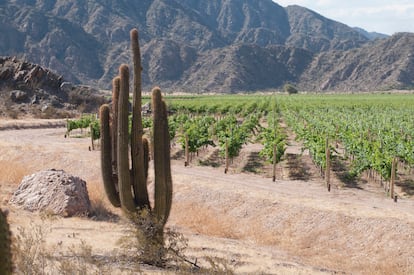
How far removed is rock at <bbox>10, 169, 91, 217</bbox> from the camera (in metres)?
13.7

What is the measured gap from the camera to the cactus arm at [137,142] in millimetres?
10016

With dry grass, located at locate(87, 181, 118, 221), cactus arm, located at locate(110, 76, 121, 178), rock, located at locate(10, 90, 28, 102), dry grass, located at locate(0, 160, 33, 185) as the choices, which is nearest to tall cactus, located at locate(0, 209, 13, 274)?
cactus arm, located at locate(110, 76, 121, 178)

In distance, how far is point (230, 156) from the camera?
75.7 feet

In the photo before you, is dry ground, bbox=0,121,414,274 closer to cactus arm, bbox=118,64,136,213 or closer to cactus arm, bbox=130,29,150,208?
cactus arm, bbox=118,64,136,213

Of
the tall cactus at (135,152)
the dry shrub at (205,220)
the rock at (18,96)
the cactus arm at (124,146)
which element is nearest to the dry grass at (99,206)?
the dry shrub at (205,220)

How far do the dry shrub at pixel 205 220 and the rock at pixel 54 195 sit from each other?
3.10m

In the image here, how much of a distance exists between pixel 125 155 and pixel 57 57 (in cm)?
14485

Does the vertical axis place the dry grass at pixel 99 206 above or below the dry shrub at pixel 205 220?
above

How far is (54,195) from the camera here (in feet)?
45.9

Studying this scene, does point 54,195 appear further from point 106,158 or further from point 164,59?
point 164,59

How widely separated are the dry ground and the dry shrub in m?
0.03

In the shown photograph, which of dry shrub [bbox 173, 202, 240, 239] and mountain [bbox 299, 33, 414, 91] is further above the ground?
mountain [bbox 299, 33, 414, 91]

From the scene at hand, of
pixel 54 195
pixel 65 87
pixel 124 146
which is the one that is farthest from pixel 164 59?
pixel 124 146

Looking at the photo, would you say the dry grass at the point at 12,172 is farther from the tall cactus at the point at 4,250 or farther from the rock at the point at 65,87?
the rock at the point at 65,87
